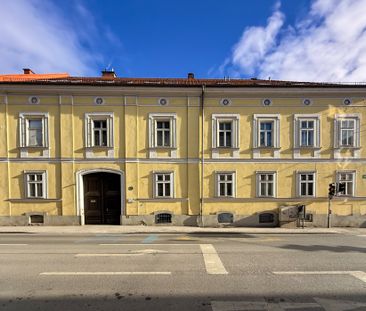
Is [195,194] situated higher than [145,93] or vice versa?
[145,93]

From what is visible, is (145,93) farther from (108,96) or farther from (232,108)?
(232,108)

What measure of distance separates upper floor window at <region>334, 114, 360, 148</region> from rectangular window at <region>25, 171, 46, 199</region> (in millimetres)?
17446

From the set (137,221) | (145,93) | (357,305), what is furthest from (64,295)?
(145,93)

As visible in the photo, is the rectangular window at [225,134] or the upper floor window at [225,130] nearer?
the upper floor window at [225,130]

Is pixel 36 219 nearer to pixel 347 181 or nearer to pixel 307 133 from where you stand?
pixel 307 133

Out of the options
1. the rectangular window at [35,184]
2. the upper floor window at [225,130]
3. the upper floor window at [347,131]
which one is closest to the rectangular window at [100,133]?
the rectangular window at [35,184]

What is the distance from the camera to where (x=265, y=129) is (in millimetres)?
15148

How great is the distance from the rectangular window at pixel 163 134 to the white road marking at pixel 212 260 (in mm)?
7230

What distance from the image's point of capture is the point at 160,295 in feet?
16.0

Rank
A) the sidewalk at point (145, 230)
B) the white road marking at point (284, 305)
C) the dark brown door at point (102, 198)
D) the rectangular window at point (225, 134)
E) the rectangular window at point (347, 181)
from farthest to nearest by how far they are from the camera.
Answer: the dark brown door at point (102, 198)
the rectangular window at point (225, 134)
the rectangular window at point (347, 181)
the sidewalk at point (145, 230)
the white road marking at point (284, 305)

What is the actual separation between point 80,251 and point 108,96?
9.26 metres

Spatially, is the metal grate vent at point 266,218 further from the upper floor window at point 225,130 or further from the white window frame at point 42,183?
the white window frame at point 42,183

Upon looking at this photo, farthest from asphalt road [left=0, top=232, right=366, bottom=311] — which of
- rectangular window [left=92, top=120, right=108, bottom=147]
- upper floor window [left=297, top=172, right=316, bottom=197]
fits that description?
rectangular window [left=92, top=120, right=108, bottom=147]

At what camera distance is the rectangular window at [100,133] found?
14.9 m
